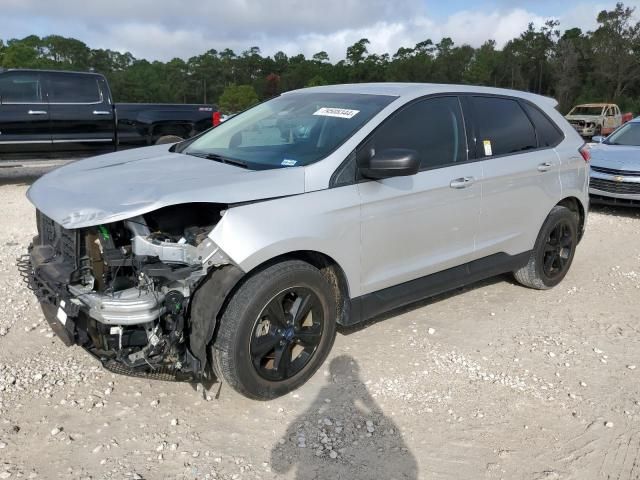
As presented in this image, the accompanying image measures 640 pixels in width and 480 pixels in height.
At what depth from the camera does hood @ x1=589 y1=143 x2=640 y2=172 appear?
8.57m

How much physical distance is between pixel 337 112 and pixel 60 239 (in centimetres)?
195

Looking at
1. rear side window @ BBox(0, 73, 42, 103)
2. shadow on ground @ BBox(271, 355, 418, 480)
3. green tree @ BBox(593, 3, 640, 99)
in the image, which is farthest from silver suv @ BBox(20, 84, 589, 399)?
green tree @ BBox(593, 3, 640, 99)

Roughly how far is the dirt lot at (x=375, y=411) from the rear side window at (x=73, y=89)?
20.0 ft

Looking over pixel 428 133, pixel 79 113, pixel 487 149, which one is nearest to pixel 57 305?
pixel 428 133

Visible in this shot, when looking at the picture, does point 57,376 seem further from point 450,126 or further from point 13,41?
point 13,41

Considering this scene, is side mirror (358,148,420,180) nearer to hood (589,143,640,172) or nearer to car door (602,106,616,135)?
hood (589,143,640,172)

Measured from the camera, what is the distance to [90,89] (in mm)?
10133

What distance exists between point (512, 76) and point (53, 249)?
61.9m

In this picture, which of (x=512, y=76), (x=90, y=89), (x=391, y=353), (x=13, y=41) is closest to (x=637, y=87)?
(x=512, y=76)

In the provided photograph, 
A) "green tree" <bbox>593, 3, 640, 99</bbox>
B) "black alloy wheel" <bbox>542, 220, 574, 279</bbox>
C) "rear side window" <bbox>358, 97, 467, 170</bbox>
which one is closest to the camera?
"rear side window" <bbox>358, 97, 467, 170</bbox>

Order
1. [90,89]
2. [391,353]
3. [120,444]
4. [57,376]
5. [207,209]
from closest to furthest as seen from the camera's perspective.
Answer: [120,444], [207,209], [57,376], [391,353], [90,89]

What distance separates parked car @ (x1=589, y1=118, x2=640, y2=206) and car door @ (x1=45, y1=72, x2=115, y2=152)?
8.12 meters

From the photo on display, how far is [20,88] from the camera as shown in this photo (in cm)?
956

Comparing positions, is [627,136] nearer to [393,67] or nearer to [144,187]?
[144,187]
